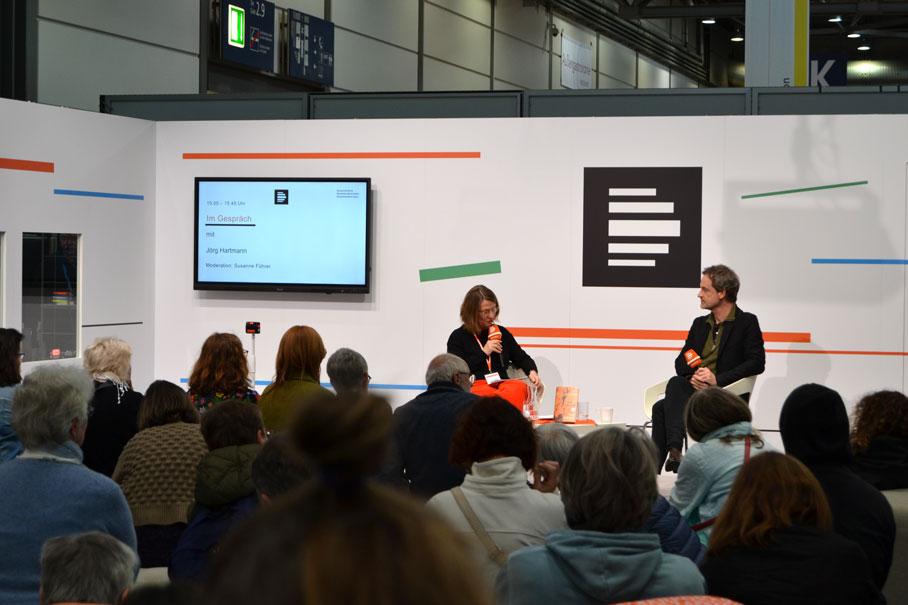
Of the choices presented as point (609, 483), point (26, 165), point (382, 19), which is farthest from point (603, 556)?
point (382, 19)

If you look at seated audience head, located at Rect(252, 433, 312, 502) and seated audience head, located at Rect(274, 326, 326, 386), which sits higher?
seated audience head, located at Rect(274, 326, 326, 386)

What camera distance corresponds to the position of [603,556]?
7.19 feet

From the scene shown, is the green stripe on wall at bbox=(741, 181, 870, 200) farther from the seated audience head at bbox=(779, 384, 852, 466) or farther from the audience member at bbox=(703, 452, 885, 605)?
the audience member at bbox=(703, 452, 885, 605)

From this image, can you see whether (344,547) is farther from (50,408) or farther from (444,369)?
(444,369)

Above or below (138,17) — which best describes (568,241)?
below

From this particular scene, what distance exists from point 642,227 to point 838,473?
5197 mm

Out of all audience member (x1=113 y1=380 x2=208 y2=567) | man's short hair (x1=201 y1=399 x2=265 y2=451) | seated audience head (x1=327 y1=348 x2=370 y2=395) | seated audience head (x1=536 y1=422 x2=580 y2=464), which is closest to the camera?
man's short hair (x1=201 y1=399 x2=265 y2=451)

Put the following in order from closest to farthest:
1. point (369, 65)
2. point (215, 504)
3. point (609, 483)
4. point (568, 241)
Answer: point (609, 483) < point (215, 504) < point (568, 241) < point (369, 65)

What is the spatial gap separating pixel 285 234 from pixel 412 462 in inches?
193

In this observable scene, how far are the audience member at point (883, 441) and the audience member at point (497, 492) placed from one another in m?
1.44

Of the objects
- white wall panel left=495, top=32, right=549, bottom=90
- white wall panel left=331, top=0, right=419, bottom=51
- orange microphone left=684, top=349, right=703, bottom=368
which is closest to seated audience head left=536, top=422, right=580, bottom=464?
orange microphone left=684, top=349, right=703, bottom=368

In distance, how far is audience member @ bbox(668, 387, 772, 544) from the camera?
360 cm

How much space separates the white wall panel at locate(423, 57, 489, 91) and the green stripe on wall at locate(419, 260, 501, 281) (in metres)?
6.27

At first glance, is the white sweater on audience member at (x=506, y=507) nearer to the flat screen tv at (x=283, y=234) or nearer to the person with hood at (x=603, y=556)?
the person with hood at (x=603, y=556)
